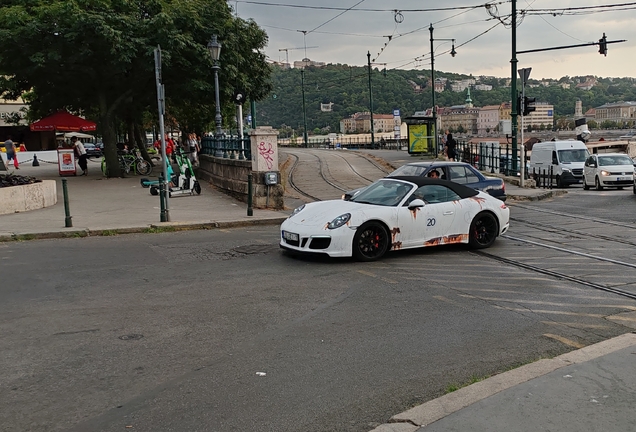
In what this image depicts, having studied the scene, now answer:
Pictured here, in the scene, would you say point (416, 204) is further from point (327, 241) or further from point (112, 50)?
point (112, 50)

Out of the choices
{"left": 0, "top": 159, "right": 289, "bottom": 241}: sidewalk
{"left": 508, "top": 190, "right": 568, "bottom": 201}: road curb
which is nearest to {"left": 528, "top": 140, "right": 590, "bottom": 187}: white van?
{"left": 508, "top": 190, "right": 568, "bottom": 201}: road curb

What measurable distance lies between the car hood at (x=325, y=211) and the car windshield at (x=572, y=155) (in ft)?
73.5

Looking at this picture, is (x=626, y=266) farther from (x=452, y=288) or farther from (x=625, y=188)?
(x=625, y=188)

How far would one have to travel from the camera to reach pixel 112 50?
21.1 metres

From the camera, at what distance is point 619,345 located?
18.6ft

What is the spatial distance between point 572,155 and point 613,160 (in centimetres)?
384

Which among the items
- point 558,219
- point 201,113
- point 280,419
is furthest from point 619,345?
point 201,113

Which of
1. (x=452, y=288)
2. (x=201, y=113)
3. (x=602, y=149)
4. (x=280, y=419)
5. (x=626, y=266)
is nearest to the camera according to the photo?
(x=280, y=419)

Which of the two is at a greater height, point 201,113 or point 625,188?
point 201,113

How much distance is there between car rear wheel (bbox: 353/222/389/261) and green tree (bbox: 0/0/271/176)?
45.7 feet

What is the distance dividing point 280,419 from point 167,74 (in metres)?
22.8

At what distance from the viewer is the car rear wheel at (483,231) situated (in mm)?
11055

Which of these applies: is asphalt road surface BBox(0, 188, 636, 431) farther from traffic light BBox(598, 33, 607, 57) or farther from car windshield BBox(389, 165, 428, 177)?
traffic light BBox(598, 33, 607, 57)

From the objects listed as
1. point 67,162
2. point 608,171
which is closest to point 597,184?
point 608,171
